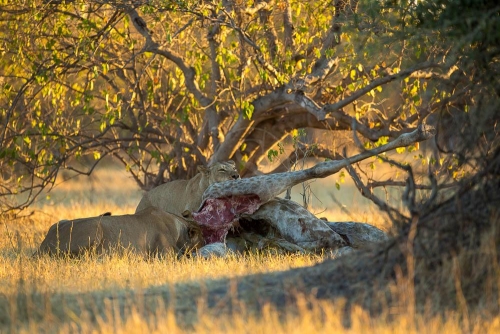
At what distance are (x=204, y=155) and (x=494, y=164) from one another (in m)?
7.28

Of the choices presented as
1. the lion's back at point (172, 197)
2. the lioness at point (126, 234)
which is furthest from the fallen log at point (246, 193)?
the lion's back at point (172, 197)

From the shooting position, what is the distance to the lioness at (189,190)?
407 inches

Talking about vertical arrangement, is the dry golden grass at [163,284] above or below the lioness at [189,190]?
below

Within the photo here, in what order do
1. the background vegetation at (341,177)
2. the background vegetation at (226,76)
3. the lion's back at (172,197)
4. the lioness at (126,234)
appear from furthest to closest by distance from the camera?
1. the lion's back at (172,197)
2. the background vegetation at (226,76)
3. the lioness at (126,234)
4. the background vegetation at (341,177)

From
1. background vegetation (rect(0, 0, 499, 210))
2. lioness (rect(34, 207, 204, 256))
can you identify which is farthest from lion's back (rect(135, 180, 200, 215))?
lioness (rect(34, 207, 204, 256))

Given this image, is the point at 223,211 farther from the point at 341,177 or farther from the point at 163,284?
the point at 341,177

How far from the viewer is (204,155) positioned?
12117 mm

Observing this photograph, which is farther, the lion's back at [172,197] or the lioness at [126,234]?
the lion's back at [172,197]

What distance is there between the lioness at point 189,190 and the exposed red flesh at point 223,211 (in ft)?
6.25

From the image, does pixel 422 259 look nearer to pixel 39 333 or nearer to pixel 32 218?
pixel 39 333

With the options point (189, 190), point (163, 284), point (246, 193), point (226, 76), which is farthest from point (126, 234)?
point (226, 76)

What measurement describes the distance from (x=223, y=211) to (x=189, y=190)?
8.49 ft

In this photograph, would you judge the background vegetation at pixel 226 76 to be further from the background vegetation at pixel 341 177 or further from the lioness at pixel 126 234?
the lioness at pixel 126 234

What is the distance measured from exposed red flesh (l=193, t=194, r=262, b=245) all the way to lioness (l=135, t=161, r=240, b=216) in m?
1.91
